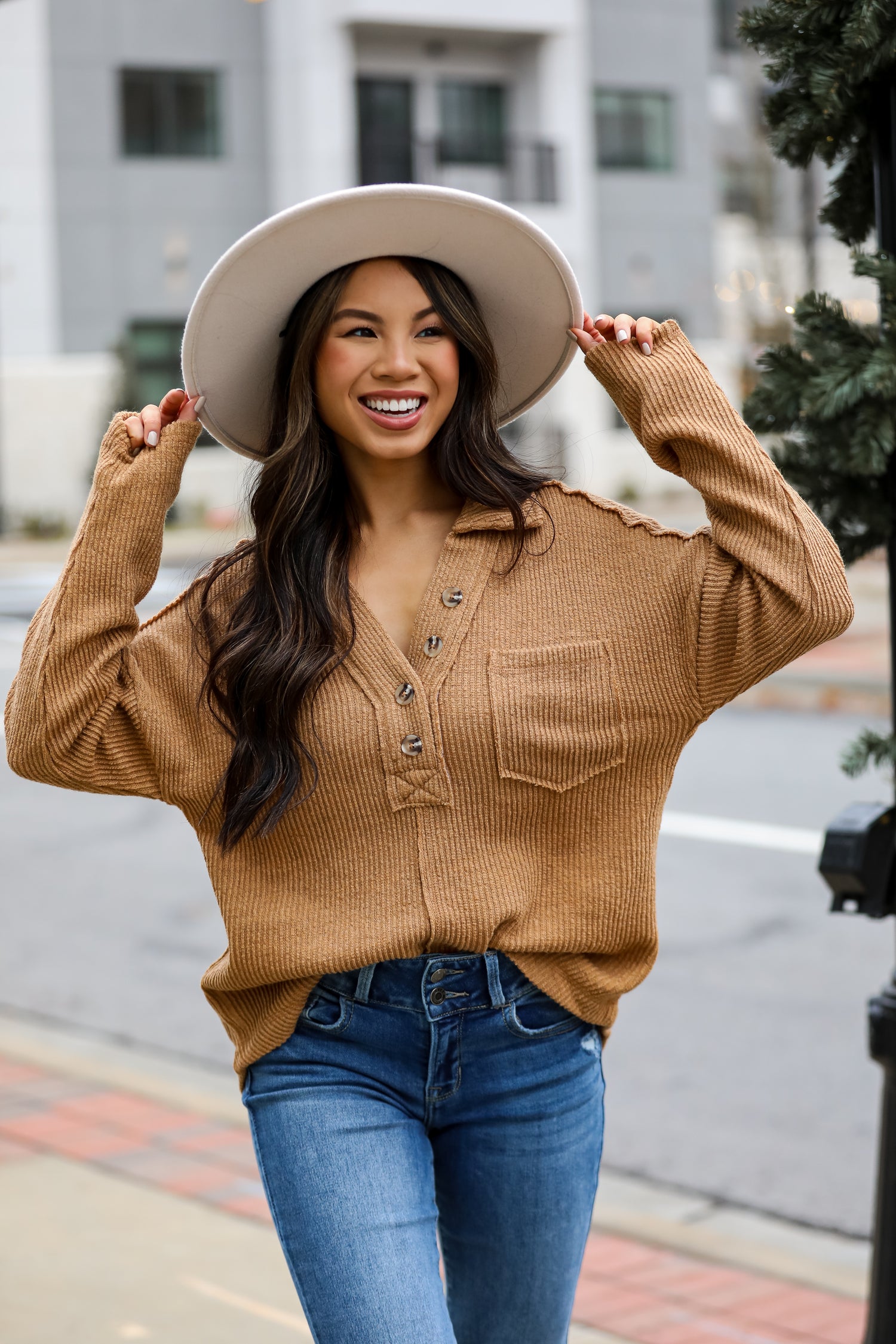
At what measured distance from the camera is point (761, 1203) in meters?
4.40

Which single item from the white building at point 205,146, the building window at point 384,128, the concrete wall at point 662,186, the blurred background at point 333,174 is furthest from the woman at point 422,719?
the concrete wall at point 662,186

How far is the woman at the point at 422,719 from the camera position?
220cm

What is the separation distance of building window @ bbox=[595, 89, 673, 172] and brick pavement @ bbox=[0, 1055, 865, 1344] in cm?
2667

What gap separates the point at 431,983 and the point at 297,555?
599 millimetres

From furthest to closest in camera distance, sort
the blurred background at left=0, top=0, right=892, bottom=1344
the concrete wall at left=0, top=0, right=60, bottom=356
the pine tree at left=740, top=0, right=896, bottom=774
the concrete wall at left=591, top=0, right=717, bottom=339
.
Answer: the concrete wall at left=591, top=0, right=717, bottom=339 < the concrete wall at left=0, top=0, right=60, bottom=356 < the blurred background at left=0, top=0, right=892, bottom=1344 < the pine tree at left=740, top=0, right=896, bottom=774

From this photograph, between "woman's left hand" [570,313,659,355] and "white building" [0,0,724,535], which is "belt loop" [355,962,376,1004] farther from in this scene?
"white building" [0,0,724,535]

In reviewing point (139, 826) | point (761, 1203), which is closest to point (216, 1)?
point (139, 826)

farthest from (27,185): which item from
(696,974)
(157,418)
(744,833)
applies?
(157,418)

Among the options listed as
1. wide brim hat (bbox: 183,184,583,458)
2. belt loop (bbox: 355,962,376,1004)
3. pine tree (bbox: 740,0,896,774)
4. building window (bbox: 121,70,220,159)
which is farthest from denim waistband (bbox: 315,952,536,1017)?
building window (bbox: 121,70,220,159)

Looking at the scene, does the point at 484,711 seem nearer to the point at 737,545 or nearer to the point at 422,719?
the point at 422,719

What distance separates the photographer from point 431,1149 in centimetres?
230

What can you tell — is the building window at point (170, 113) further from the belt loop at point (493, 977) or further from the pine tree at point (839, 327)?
the belt loop at point (493, 977)

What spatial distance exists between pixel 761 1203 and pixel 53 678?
9.40 feet

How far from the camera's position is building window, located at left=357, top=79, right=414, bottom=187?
27.7 meters
